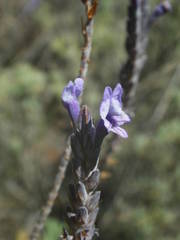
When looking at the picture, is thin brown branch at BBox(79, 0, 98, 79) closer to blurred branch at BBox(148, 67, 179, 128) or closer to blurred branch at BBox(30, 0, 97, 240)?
blurred branch at BBox(30, 0, 97, 240)

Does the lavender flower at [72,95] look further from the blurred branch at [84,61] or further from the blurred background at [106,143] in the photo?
the blurred background at [106,143]

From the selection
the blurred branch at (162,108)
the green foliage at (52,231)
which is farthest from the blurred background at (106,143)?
the green foliage at (52,231)

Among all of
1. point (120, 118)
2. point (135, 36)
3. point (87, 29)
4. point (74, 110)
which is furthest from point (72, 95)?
point (135, 36)

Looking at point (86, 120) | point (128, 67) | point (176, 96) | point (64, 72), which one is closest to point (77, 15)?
point (64, 72)

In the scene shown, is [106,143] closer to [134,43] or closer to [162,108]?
[162,108]

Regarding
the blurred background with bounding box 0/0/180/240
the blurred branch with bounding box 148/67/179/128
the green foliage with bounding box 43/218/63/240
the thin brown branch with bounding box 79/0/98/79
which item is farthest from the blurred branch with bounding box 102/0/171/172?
the blurred branch with bounding box 148/67/179/128

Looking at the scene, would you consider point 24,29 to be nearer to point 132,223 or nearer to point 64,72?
point 64,72
